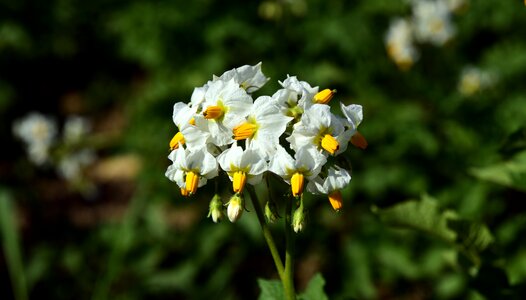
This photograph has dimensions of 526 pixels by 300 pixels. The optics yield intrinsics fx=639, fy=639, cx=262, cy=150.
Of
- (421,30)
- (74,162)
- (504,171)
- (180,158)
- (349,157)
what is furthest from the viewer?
(74,162)

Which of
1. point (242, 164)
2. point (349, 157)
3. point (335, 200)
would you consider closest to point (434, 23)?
point (349, 157)

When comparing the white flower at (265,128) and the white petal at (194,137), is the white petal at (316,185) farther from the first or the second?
the white petal at (194,137)

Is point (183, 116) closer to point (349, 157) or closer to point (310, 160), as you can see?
point (310, 160)

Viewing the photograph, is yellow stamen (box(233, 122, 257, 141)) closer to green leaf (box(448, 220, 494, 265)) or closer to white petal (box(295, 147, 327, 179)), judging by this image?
white petal (box(295, 147, 327, 179))

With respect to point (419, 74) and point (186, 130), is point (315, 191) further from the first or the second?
point (419, 74)

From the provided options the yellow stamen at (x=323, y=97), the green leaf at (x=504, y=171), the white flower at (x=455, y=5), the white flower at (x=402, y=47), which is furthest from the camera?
the white flower at (x=455, y=5)

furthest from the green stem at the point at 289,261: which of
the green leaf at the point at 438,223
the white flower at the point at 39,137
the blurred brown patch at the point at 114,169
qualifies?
the blurred brown patch at the point at 114,169
